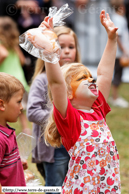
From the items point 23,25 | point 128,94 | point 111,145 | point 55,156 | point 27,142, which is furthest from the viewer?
point 128,94

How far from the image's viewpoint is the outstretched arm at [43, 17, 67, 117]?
143cm

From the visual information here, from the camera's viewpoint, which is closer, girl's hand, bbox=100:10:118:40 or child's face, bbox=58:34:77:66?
girl's hand, bbox=100:10:118:40

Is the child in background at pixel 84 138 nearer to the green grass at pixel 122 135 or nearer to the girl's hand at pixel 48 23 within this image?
the girl's hand at pixel 48 23

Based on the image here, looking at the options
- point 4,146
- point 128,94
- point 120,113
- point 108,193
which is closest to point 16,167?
point 4,146

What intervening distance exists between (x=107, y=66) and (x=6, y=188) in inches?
36.6

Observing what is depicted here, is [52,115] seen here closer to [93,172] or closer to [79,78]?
[79,78]

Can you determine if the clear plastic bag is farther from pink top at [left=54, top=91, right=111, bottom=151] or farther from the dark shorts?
the dark shorts

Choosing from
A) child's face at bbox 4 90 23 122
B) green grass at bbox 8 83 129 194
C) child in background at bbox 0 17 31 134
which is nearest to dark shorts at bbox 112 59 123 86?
green grass at bbox 8 83 129 194

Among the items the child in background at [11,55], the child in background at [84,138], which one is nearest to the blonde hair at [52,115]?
the child in background at [84,138]

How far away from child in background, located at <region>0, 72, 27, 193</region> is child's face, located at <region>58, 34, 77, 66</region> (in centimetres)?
72

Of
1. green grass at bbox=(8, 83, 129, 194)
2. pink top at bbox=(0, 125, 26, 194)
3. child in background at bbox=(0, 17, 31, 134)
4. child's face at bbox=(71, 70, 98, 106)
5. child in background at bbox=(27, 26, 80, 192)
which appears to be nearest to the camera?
pink top at bbox=(0, 125, 26, 194)

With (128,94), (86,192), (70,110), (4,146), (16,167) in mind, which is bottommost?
(128,94)

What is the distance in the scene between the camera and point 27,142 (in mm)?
2037

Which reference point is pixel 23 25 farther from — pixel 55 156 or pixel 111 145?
pixel 111 145
